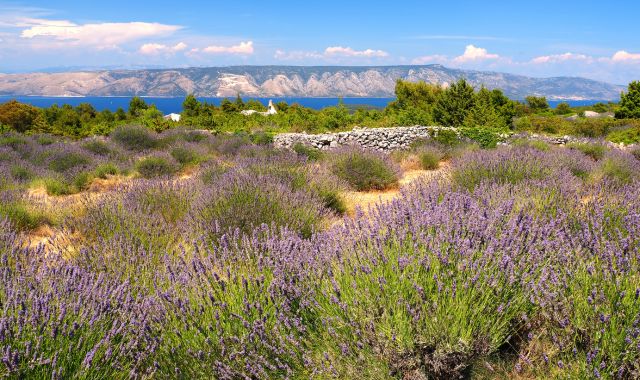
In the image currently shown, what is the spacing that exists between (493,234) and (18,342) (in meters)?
2.46

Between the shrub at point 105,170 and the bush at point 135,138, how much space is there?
3798 millimetres

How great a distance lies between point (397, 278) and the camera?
208 cm

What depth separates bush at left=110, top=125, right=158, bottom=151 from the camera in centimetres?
1304

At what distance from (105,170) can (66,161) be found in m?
1.21

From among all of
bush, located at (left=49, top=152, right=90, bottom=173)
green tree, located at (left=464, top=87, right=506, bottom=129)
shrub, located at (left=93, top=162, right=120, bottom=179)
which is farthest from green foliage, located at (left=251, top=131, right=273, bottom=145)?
green tree, located at (left=464, top=87, right=506, bottom=129)

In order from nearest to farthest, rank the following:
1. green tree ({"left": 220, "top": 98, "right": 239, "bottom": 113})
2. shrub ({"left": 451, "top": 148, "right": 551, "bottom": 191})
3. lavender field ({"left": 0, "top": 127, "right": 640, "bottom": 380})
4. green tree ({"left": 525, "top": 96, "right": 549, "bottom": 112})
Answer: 1. lavender field ({"left": 0, "top": 127, "right": 640, "bottom": 380})
2. shrub ({"left": 451, "top": 148, "right": 551, "bottom": 191})
3. green tree ({"left": 220, "top": 98, "right": 239, "bottom": 113})
4. green tree ({"left": 525, "top": 96, "right": 549, "bottom": 112})

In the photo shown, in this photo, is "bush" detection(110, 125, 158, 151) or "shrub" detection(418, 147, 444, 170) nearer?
"shrub" detection(418, 147, 444, 170)

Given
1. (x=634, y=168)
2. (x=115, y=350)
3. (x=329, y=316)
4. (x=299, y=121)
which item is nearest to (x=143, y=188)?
(x=115, y=350)

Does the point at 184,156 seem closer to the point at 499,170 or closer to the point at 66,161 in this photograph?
the point at 66,161

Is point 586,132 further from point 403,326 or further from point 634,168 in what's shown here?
point 403,326

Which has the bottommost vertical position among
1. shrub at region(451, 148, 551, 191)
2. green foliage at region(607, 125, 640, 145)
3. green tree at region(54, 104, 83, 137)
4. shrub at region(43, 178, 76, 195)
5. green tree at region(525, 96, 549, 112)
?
green tree at region(54, 104, 83, 137)

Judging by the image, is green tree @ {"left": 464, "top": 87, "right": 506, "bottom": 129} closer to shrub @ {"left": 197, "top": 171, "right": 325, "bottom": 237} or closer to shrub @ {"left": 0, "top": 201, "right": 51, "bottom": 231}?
shrub @ {"left": 197, "top": 171, "right": 325, "bottom": 237}

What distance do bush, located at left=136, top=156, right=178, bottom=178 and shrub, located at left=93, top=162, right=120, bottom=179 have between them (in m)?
0.52

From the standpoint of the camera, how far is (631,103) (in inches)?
951
